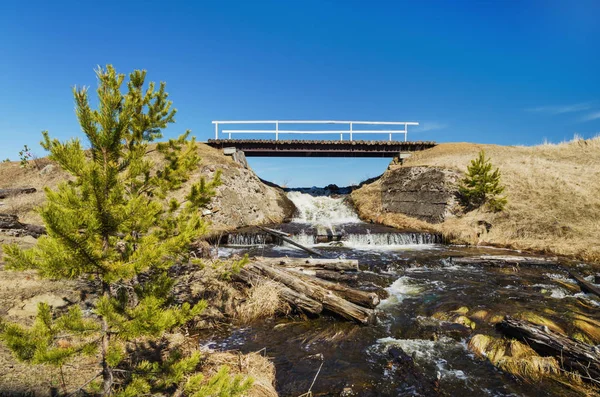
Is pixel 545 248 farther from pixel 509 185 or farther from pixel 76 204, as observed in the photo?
pixel 76 204

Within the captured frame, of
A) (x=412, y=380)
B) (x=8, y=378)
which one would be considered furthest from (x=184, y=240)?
(x=412, y=380)

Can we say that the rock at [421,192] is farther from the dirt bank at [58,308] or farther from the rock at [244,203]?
the dirt bank at [58,308]

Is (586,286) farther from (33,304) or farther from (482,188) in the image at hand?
(33,304)

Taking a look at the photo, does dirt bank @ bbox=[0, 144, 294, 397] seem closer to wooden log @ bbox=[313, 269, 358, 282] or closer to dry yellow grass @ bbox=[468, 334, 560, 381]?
wooden log @ bbox=[313, 269, 358, 282]

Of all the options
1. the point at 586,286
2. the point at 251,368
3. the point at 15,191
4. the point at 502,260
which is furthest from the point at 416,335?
the point at 15,191

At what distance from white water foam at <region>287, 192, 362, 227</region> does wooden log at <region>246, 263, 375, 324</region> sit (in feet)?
55.6

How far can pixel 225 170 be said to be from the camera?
26859mm

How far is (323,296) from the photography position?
8.05 m

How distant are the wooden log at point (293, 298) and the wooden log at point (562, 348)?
4.44 metres

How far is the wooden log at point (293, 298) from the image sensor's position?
7.94 metres

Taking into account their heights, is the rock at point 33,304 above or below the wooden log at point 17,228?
below

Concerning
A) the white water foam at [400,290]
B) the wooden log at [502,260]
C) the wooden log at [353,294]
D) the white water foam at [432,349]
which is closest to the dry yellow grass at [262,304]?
the wooden log at [353,294]

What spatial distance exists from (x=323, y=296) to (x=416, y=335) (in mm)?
2447

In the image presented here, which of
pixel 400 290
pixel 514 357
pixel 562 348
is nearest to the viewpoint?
pixel 562 348
